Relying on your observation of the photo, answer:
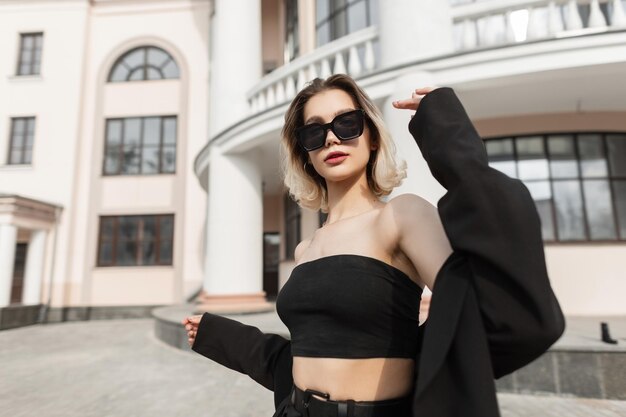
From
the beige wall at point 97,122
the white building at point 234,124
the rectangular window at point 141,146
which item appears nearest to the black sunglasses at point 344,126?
the white building at point 234,124

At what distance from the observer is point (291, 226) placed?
427 inches

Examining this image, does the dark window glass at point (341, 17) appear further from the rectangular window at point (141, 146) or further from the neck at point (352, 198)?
the rectangular window at point (141, 146)

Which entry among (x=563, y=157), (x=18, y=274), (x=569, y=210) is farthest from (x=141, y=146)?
(x=569, y=210)

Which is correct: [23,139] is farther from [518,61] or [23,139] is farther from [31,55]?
[518,61]

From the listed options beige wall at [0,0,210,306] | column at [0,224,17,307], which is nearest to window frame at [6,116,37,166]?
beige wall at [0,0,210,306]

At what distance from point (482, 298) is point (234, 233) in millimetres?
7040

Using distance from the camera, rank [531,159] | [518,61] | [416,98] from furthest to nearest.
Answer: [531,159] → [518,61] → [416,98]

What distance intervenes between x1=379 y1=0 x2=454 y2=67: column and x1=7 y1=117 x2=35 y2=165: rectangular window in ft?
48.1

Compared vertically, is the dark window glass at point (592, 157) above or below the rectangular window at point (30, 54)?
below

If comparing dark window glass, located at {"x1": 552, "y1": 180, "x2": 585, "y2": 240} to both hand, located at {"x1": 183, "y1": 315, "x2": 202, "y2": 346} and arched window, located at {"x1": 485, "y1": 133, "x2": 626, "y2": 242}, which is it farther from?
hand, located at {"x1": 183, "y1": 315, "x2": 202, "y2": 346}

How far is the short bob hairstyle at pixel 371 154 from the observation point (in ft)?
4.10

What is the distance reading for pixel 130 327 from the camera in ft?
A: 35.7

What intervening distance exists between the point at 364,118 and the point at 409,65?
4.50 metres

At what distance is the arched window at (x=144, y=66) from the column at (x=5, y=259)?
686 centimetres
